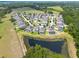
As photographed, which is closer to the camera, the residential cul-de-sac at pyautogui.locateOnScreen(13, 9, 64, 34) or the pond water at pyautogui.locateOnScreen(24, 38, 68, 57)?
the pond water at pyautogui.locateOnScreen(24, 38, 68, 57)

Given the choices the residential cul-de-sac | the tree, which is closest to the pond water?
the tree

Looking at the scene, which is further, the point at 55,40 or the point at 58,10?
the point at 58,10

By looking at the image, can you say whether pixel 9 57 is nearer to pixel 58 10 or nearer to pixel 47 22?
pixel 47 22

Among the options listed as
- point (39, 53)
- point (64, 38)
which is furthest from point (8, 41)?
point (64, 38)

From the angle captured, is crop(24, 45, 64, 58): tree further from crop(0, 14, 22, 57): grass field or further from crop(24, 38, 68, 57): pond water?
crop(0, 14, 22, 57): grass field

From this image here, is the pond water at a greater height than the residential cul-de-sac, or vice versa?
the residential cul-de-sac

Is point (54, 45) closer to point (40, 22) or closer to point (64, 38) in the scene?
point (64, 38)

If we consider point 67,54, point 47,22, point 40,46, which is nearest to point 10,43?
point 40,46
